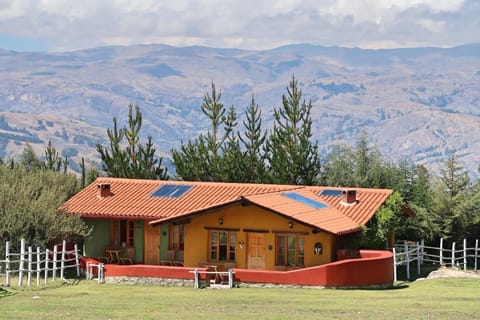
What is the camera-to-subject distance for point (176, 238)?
38312 millimetres

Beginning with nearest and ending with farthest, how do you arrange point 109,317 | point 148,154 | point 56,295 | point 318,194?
point 109,317
point 56,295
point 318,194
point 148,154

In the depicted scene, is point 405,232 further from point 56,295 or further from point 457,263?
point 56,295

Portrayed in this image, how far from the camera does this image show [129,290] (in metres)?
30.7

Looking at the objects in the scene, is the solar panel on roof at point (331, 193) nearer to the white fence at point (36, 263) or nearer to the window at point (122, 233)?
the window at point (122, 233)

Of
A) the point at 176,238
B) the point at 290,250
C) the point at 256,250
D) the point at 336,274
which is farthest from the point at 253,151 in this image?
the point at 336,274

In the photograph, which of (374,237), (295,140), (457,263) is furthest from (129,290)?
(295,140)

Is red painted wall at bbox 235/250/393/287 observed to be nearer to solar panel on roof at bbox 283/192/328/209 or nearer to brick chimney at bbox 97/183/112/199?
solar panel on roof at bbox 283/192/328/209

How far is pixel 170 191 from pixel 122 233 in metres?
3.46

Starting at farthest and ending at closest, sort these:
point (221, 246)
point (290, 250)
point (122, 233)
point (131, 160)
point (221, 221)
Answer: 1. point (131, 160)
2. point (122, 233)
3. point (221, 246)
4. point (221, 221)
5. point (290, 250)

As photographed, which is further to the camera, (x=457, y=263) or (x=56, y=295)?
(x=457, y=263)

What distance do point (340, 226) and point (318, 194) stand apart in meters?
5.92

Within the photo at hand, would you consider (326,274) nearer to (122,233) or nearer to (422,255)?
(422,255)

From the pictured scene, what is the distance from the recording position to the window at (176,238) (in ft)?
125

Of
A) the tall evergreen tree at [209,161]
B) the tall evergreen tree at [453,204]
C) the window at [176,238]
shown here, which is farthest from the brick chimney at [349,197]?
the tall evergreen tree at [209,161]
